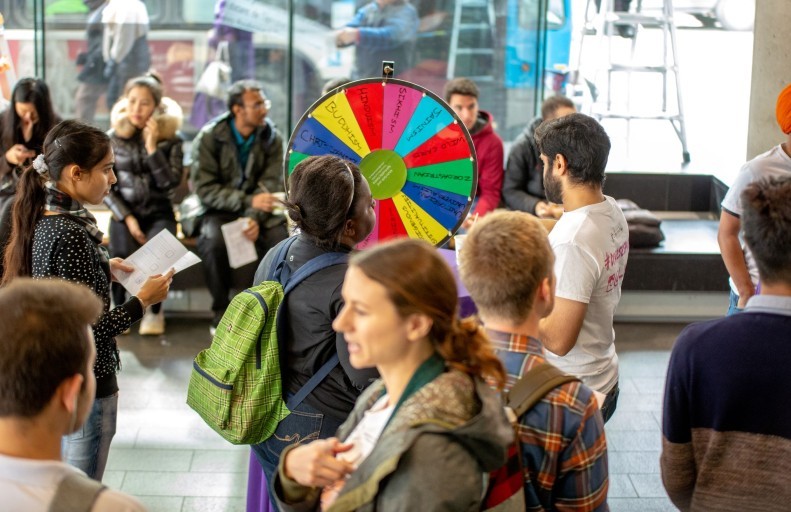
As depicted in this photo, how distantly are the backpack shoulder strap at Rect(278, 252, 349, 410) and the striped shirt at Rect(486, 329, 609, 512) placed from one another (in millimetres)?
773

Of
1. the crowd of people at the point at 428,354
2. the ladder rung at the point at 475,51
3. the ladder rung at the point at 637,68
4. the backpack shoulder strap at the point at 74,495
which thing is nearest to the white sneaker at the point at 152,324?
the ladder rung at the point at 475,51

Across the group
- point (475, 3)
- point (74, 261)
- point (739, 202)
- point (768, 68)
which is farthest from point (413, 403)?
point (475, 3)

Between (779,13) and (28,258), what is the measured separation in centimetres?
433

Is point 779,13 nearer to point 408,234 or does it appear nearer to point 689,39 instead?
point 408,234

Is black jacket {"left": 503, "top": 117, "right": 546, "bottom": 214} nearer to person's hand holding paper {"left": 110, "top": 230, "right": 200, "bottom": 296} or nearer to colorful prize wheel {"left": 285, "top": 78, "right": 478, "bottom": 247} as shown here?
colorful prize wheel {"left": 285, "top": 78, "right": 478, "bottom": 247}

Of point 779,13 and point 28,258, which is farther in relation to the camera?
point 779,13

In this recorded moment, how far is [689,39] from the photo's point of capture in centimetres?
1046

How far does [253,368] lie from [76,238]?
567 mm

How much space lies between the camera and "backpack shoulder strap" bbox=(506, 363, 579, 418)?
6.03ft

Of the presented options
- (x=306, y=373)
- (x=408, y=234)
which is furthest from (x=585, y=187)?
(x=306, y=373)

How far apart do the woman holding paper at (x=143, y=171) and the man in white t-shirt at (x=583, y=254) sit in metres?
3.22

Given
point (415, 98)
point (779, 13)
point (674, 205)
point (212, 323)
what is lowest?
point (212, 323)

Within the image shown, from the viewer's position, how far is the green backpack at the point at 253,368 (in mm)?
2641

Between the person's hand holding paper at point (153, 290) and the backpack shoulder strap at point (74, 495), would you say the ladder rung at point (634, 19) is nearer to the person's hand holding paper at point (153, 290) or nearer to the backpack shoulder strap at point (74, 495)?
the person's hand holding paper at point (153, 290)
